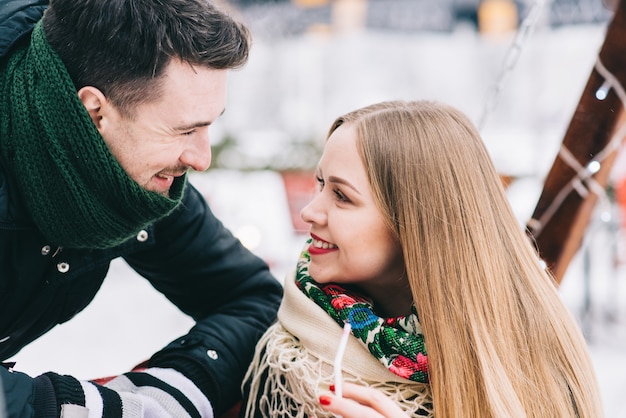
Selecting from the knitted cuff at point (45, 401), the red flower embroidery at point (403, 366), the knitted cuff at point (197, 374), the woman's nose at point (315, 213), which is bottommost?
the knitted cuff at point (197, 374)

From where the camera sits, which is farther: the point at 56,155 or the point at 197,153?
the point at 197,153

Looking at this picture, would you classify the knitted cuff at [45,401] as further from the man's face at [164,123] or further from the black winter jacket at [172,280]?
the man's face at [164,123]

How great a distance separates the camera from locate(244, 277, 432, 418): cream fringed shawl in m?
1.51

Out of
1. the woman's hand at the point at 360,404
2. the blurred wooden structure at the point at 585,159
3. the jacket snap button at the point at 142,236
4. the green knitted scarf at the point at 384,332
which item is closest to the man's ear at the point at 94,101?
the jacket snap button at the point at 142,236

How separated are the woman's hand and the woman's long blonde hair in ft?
0.55

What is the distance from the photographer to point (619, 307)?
209 inches

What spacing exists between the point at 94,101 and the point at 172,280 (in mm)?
612

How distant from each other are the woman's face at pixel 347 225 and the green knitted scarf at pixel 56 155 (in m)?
0.41

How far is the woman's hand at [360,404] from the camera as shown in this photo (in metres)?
1.29

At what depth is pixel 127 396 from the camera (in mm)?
1443

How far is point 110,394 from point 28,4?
3.20 ft

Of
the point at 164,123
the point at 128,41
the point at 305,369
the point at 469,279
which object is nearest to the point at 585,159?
the point at 469,279

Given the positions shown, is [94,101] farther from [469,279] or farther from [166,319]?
[166,319]

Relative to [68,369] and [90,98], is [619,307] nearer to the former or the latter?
[68,369]
